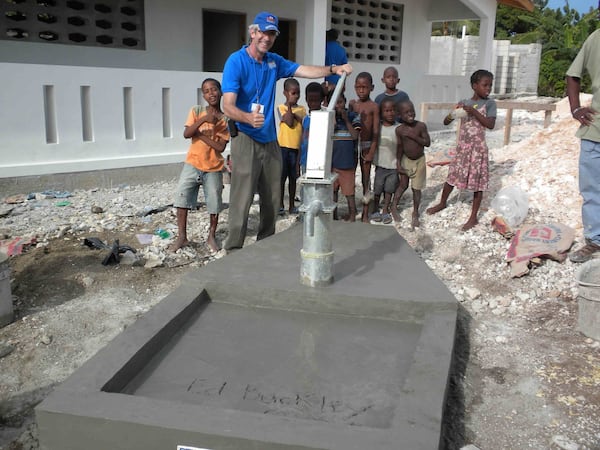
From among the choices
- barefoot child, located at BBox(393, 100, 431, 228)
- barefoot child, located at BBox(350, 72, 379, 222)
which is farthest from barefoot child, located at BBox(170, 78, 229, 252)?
barefoot child, located at BBox(393, 100, 431, 228)

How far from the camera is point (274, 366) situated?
2.37 metres

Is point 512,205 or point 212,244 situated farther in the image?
point 512,205

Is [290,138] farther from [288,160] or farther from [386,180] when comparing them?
[386,180]

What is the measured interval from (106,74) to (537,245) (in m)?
4.82

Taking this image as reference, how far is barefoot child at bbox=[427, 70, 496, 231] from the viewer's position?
5.04 metres

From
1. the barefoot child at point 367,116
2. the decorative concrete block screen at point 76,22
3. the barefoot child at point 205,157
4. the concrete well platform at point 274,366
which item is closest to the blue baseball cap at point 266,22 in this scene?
the barefoot child at point 205,157

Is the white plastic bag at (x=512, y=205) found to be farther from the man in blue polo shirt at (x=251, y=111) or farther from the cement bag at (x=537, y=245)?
the man in blue polo shirt at (x=251, y=111)

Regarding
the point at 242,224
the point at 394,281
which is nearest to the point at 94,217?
the point at 242,224

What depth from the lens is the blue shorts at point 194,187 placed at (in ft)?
15.1

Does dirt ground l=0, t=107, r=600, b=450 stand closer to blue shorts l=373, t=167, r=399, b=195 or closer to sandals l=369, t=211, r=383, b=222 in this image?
sandals l=369, t=211, r=383, b=222

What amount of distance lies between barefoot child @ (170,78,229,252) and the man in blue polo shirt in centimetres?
50

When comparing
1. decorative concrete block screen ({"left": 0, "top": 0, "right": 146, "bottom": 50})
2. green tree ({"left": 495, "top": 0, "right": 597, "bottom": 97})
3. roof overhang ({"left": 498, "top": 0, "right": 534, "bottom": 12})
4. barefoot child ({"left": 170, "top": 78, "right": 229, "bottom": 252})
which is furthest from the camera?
green tree ({"left": 495, "top": 0, "right": 597, "bottom": 97})

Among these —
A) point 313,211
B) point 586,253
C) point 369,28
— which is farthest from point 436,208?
point 369,28

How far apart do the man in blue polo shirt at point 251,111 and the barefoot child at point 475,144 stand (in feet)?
5.42
